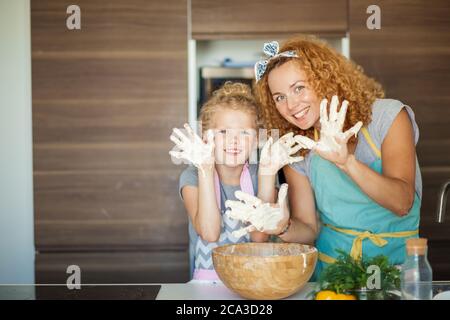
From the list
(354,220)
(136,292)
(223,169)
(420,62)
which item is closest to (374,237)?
(354,220)

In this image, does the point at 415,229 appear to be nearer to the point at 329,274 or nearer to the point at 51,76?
the point at 329,274

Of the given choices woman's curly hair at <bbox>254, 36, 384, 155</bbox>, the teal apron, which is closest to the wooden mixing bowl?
the teal apron

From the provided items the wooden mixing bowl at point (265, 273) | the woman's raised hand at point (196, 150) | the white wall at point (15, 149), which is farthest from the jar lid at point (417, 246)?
the white wall at point (15, 149)

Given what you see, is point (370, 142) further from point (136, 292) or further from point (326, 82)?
point (136, 292)

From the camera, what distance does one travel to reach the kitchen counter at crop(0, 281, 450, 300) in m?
1.12

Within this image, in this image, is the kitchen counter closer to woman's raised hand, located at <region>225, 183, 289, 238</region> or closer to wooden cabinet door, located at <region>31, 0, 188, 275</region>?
woman's raised hand, located at <region>225, 183, 289, 238</region>

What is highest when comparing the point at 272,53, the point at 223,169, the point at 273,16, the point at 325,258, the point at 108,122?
the point at 273,16

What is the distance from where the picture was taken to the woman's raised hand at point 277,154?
4.80 ft

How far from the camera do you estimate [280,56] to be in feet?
4.82

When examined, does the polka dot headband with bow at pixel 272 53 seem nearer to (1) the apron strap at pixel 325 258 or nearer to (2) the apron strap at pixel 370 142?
(2) the apron strap at pixel 370 142

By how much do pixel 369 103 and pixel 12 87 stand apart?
158cm

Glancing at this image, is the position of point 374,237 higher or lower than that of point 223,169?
lower

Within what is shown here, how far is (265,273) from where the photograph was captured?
3.44 feet

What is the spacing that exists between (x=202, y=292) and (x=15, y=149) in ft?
4.98
